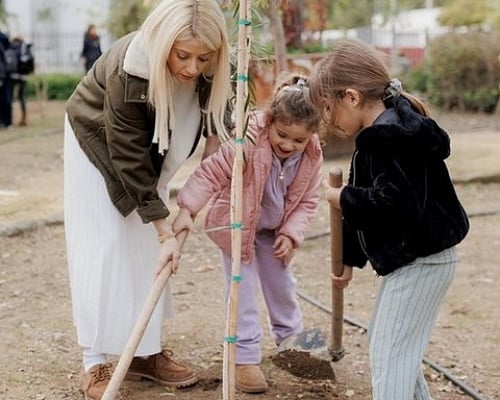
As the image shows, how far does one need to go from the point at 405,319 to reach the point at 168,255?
856 millimetres

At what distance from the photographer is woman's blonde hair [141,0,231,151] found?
3.22m

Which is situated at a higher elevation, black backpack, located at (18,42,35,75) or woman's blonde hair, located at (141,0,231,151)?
woman's blonde hair, located at (141,0,231,151)

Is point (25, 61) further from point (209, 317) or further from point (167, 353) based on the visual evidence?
Result: point (167, 353)


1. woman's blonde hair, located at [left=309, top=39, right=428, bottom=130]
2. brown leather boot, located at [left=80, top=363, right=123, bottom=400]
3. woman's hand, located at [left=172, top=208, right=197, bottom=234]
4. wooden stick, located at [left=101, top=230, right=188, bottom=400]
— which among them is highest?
woman's blonde hair, located at [left=309, top=39, right=428, bottom=130]

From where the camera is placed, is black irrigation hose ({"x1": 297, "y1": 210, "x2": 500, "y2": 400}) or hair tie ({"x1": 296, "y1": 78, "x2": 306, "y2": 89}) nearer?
hair tie ({"x1": 296, "y1": 78, "x2": 306, "y2": 89})

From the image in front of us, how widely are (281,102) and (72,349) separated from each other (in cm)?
167

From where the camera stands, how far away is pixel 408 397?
3.22 meters

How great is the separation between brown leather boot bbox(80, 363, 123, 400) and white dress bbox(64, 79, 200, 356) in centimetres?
8

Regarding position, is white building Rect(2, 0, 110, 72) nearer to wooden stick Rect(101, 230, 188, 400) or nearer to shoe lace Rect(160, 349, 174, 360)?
shoe lace Rect(160, 349, 174, 360)

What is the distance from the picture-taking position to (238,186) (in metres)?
3.20

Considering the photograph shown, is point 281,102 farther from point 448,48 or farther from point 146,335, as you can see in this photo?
point 448,48

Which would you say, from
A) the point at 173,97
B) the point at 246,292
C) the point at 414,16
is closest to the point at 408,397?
the point at 246,292

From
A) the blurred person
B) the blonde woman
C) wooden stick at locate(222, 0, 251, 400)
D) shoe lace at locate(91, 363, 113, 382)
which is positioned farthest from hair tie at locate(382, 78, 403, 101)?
the blurred person

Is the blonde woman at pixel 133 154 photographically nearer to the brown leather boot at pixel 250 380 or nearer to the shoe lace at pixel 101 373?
the shoe lace at pixel 101 373
